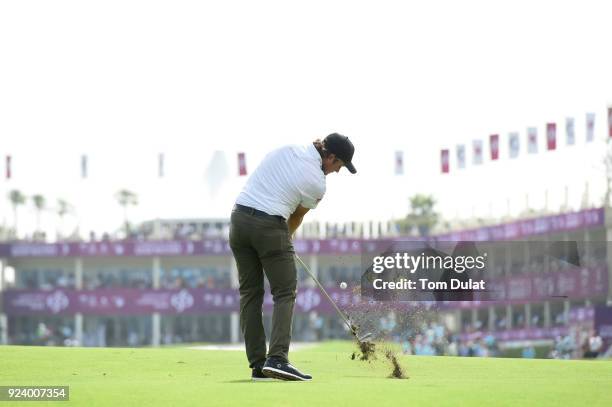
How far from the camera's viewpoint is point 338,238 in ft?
226

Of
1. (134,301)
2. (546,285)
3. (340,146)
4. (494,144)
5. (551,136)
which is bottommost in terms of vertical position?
(134,301)

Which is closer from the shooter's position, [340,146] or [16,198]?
[340,146]

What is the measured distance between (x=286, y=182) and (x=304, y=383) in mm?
1397

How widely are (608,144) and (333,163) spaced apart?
50112 mm

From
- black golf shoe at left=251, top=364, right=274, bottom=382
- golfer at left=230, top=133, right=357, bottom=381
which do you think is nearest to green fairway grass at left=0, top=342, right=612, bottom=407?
black golf shoe at left=251, top=364, right=274, bottom=382

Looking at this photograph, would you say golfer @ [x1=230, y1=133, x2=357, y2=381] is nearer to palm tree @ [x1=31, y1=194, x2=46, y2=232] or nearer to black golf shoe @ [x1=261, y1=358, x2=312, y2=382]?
black golf shoe @ [x1=261, y1=358, x2=312, y2=382]

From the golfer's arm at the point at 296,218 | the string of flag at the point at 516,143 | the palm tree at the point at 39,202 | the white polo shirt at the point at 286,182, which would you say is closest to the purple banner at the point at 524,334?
the string of flag at the point at 516,143

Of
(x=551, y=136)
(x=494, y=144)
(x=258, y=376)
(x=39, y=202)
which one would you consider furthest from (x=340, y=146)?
(x=39, y=202)

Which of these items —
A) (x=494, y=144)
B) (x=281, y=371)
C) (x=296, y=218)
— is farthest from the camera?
(x=494, y=144)

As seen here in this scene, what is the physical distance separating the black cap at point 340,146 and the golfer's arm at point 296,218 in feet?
1.58

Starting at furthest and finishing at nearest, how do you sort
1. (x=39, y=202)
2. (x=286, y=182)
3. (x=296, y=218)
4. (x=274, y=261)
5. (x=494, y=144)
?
(x=39, y=202)
(x=494, y=144)
(x=296, y=218)
(x=274, y=261)
(x=286, y=182)

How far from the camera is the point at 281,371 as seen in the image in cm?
881

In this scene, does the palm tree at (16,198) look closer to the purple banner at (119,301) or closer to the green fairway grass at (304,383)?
the purple banner at (119,301)

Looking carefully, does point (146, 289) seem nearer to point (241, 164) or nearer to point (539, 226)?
point (241, 164)
